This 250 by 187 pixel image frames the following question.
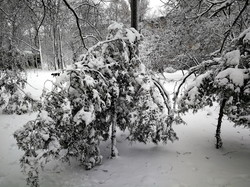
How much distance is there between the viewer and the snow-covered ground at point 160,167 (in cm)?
334

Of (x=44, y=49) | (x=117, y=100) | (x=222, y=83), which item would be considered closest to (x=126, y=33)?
(x=117, y=100)

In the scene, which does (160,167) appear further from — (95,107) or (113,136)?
(95,107)

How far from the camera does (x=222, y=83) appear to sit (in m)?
2.78

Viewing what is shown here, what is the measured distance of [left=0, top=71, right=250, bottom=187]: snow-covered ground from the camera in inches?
132

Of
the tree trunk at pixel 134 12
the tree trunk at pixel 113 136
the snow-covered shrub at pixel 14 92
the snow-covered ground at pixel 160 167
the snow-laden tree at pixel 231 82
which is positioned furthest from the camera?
the snow-covered shrub at pixel 14 92

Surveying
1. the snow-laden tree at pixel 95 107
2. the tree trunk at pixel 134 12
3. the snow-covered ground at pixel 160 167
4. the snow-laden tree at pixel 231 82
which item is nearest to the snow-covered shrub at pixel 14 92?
the snow-covered ground at pixel 160 167

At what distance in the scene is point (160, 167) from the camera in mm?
3740

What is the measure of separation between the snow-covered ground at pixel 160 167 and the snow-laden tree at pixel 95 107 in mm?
310

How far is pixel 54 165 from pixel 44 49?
33.2 meters

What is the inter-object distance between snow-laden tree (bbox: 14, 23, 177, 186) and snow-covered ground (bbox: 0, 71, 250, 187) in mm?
310

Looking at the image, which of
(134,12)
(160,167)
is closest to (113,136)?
(160,167)

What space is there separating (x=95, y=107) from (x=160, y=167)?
1.89 meters

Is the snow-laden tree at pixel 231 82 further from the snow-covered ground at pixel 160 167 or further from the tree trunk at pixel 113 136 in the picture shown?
the tree trunk at pixel 113 136

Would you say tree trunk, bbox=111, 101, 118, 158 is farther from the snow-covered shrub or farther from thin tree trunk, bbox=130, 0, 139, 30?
the snow-covered shrub
